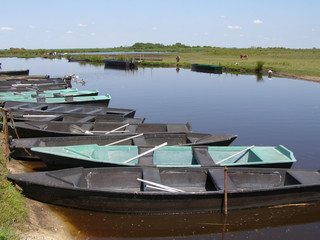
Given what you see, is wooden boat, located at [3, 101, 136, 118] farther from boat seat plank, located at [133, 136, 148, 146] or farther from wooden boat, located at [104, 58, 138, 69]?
wooden boat, located at [104, 58, 138, 69]

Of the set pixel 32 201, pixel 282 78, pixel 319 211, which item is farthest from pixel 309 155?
pixel 282 78

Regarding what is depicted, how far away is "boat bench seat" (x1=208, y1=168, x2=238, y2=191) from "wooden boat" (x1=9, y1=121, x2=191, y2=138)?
4.14m

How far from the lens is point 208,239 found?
27.8 feet

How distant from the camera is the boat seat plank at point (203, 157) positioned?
10.4m

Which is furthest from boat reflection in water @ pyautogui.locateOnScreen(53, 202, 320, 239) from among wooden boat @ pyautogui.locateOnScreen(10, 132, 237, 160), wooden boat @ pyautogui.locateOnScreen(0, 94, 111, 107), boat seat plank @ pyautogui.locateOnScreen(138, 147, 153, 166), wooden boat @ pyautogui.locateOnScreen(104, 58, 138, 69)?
wooden boat @ pyautogui.locateOnScreen(104, 58, 138, 69)

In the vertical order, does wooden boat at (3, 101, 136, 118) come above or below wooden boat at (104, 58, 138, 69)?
below

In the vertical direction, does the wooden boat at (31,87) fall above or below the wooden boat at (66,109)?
above

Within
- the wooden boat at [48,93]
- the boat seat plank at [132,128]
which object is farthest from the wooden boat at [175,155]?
the wooden boat at [48,93]

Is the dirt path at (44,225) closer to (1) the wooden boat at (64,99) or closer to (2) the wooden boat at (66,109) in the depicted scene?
(2) the wooden boat at (66,109)

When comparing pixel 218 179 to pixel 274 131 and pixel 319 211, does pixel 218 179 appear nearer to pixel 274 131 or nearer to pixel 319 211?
pixel 319 211

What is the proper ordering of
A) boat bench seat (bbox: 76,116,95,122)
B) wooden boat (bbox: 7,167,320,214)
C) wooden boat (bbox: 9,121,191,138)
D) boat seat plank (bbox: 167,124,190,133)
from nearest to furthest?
wooden boat (bbox: 7,167,320,214) → wooden boat (bbox: 9,121,191,138) → boat seat plank (bbox: 167,124,190,133) → boat bench seat (bbox: 76,116,95,122)

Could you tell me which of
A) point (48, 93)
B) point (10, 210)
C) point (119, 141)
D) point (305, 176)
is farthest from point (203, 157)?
point (48, 93)

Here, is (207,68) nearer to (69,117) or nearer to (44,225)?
(69,117)

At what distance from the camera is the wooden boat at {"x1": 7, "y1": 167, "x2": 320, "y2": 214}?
341 inches
